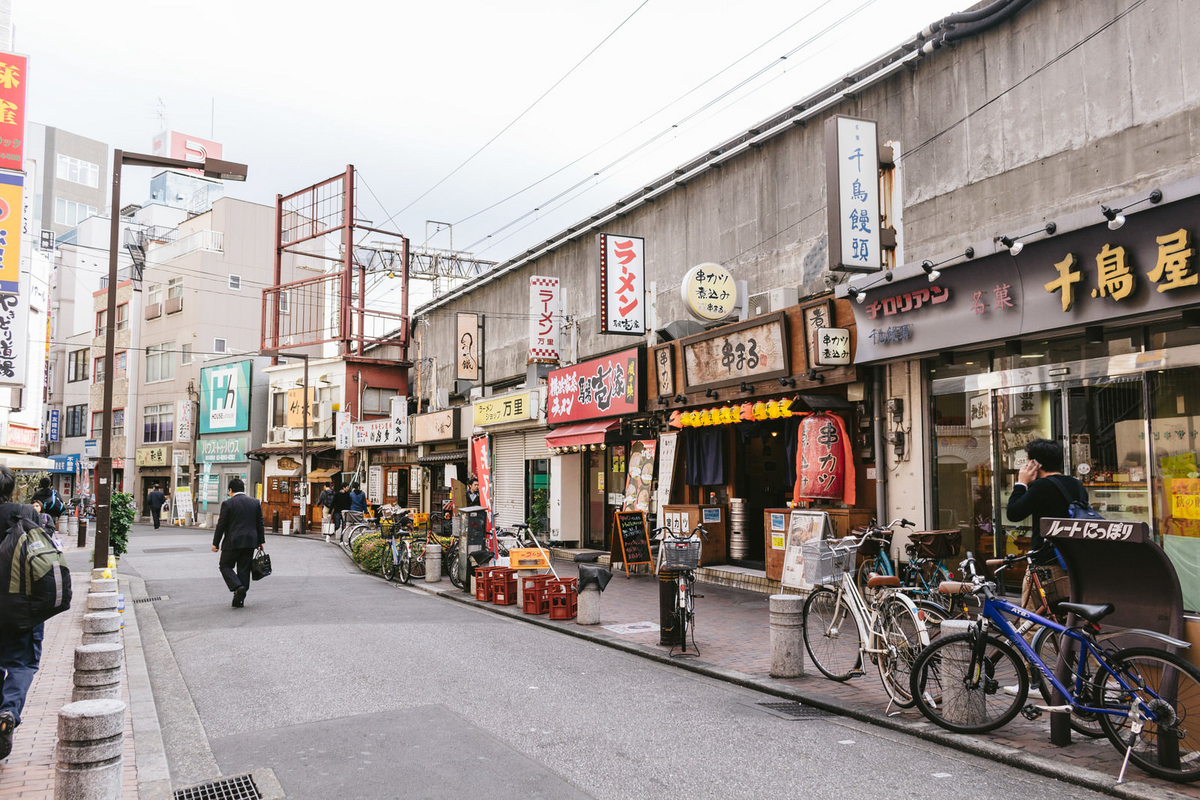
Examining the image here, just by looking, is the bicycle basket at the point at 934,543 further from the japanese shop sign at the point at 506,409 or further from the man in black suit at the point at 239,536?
the japanese shop sign at the point at 506,409

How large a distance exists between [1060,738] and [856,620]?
77.8 inches

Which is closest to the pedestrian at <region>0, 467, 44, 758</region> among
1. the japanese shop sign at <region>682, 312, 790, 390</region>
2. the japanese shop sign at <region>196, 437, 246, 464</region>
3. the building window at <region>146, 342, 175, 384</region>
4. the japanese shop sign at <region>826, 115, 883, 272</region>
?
the japanese shop sign at <region>826, 115, 883, 272</region>

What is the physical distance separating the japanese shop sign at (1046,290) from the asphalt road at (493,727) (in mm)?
5554

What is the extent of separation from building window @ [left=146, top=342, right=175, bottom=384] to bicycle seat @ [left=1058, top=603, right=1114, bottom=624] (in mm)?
56011

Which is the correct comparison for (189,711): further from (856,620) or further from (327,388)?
(327,388)

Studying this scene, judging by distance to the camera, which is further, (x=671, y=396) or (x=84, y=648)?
(x=671, y=396)

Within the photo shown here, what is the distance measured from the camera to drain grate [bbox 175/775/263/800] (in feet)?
17.0

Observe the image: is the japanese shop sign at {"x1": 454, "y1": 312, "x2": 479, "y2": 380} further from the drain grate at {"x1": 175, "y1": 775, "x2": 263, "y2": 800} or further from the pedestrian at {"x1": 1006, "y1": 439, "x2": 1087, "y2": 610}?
the drain grate at {"x1": 175, "y1": 775, "x2": 263, "y2": 800}

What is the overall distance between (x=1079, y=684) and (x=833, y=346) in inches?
303

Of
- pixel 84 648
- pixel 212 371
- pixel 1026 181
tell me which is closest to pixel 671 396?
pixel 1026 181

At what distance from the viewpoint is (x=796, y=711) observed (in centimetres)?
719

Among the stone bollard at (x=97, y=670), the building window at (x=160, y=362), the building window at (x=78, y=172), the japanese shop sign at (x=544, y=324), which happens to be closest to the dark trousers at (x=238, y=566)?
the stone bollard at (x=97, y=670)

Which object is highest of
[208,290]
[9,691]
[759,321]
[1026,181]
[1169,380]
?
[208,290]

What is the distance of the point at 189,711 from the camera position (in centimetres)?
724
